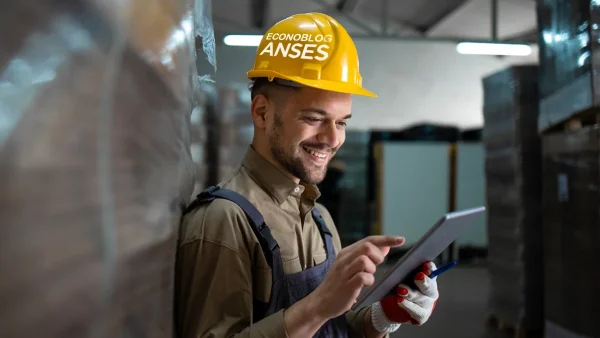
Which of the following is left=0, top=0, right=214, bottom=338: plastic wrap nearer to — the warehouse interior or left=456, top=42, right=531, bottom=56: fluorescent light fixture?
the warehouse interior

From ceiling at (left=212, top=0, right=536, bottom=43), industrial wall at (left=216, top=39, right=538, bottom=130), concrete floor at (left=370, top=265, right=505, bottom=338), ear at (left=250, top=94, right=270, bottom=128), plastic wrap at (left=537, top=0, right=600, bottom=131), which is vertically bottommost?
concrete floor at (left=370, top=265, right=505, bottom=338)

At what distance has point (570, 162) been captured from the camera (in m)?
3.55

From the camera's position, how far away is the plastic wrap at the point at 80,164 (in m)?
0.49

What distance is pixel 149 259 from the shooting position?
81 centimetres

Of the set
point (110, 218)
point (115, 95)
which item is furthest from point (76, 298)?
point (115, 95)

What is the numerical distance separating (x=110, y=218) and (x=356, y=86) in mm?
887

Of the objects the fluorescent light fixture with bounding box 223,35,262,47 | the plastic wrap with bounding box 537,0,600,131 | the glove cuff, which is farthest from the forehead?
the fluorescent light fixture with bounding box 223,35,262,47

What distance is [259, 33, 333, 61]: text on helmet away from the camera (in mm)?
1324

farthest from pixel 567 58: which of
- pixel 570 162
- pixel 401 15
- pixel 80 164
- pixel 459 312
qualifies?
pixel 401 15

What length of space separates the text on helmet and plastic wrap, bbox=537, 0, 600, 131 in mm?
2376

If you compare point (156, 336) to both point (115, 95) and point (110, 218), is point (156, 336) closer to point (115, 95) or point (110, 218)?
point (110, 218)

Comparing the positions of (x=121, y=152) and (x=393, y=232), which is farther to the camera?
(x=393, y=232)

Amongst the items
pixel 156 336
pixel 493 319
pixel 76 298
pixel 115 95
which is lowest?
pixel 493 319

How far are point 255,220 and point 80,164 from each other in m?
0.65
